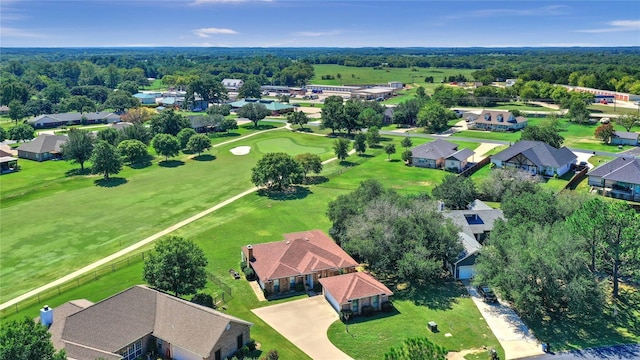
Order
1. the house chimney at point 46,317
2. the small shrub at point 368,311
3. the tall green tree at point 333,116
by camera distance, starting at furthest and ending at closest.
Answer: the tall green tree at point 333,116, the small shrub at point 368,311, the house chimney at point 46,317

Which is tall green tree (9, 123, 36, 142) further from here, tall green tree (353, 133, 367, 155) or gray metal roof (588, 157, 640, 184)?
gray metal roof (588, 157, 640, 184)

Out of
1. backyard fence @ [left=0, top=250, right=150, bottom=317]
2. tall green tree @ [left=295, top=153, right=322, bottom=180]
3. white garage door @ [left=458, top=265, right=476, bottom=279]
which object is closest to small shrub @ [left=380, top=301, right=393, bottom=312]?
white garage door @ [left=458, top=265, right=476, bottom=279]

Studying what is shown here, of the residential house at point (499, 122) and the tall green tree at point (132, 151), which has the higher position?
the residential house at point (499, 122)

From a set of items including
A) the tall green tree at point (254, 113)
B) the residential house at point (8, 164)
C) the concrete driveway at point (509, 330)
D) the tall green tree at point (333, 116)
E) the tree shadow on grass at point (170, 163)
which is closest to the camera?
the concrete driveway at point (509, 330)

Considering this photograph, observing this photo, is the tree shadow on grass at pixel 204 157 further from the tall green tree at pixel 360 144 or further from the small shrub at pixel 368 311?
the small shrub at pixel 368 311

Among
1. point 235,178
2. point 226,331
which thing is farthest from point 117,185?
point 226,331

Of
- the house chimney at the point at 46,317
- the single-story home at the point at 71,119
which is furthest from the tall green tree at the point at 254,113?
the house chimney at the point at 46,317
